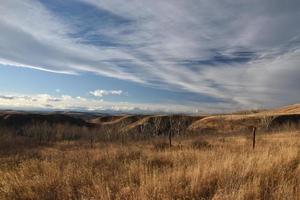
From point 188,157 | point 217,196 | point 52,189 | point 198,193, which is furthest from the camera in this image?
point 188,157

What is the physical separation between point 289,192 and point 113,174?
4.31 meters

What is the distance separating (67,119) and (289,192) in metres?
89.6

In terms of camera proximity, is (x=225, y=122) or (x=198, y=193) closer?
(x=198, y=193)

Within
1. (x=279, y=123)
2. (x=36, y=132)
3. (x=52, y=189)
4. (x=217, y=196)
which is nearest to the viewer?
(x=217, y=196)

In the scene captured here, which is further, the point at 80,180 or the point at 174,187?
the point at 80,180

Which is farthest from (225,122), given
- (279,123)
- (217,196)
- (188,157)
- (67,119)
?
(217,196)

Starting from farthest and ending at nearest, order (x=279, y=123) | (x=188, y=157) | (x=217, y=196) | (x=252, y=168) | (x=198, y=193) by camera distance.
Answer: (x=279, y=123)
(x=188, y=157)
(x=252, y=168)
(x=198, y=193)
(x=217, y=196)

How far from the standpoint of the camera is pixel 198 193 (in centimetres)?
720

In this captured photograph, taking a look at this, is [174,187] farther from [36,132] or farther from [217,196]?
[36,132]

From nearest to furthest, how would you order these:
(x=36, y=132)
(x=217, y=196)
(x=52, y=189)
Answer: (x=217, y=196) → (x=52, y=189) → (x=36, y=132)

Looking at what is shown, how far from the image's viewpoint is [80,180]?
824 centimetres

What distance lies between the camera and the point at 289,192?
680 centimetres

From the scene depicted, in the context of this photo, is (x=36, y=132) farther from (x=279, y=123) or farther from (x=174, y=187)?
(x=174, y=187)

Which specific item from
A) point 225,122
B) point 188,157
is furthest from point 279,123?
point 188,157
